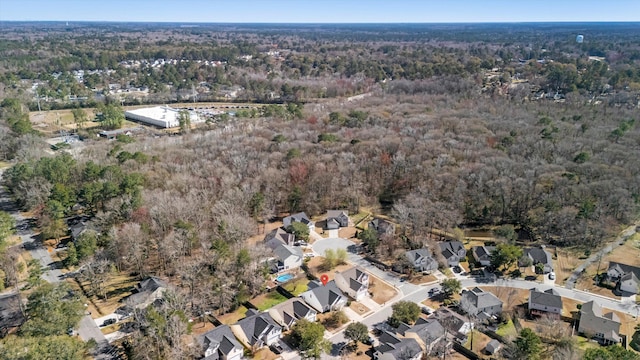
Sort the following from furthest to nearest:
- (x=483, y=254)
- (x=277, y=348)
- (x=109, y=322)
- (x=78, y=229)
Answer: (x=78, y=229) < (x=483, y=254) < (x=109, y=322) < (x=277, y=348)

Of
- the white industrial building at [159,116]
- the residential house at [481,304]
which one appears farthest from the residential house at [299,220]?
the white industrial building at [159,116]

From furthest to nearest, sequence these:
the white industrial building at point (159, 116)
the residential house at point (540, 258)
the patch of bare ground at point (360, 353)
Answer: the white industrial building at point (159, 116), the residential house at point (540, 258), the patch of bare ground at point (360, 353)

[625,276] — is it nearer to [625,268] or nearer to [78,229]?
[625,268]

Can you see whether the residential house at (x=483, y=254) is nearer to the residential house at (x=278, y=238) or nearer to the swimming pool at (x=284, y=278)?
the swimming pool at (x=284, y=278)

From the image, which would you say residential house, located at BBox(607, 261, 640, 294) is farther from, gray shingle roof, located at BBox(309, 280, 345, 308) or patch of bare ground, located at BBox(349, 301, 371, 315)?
gray shingle roof, located at BBox(309, 280, 345, 308)

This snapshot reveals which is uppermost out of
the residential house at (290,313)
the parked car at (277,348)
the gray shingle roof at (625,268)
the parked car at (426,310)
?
the gray shingle roof at (625,268)

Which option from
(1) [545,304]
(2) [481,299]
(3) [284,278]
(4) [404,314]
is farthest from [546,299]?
(3) [284,278]
